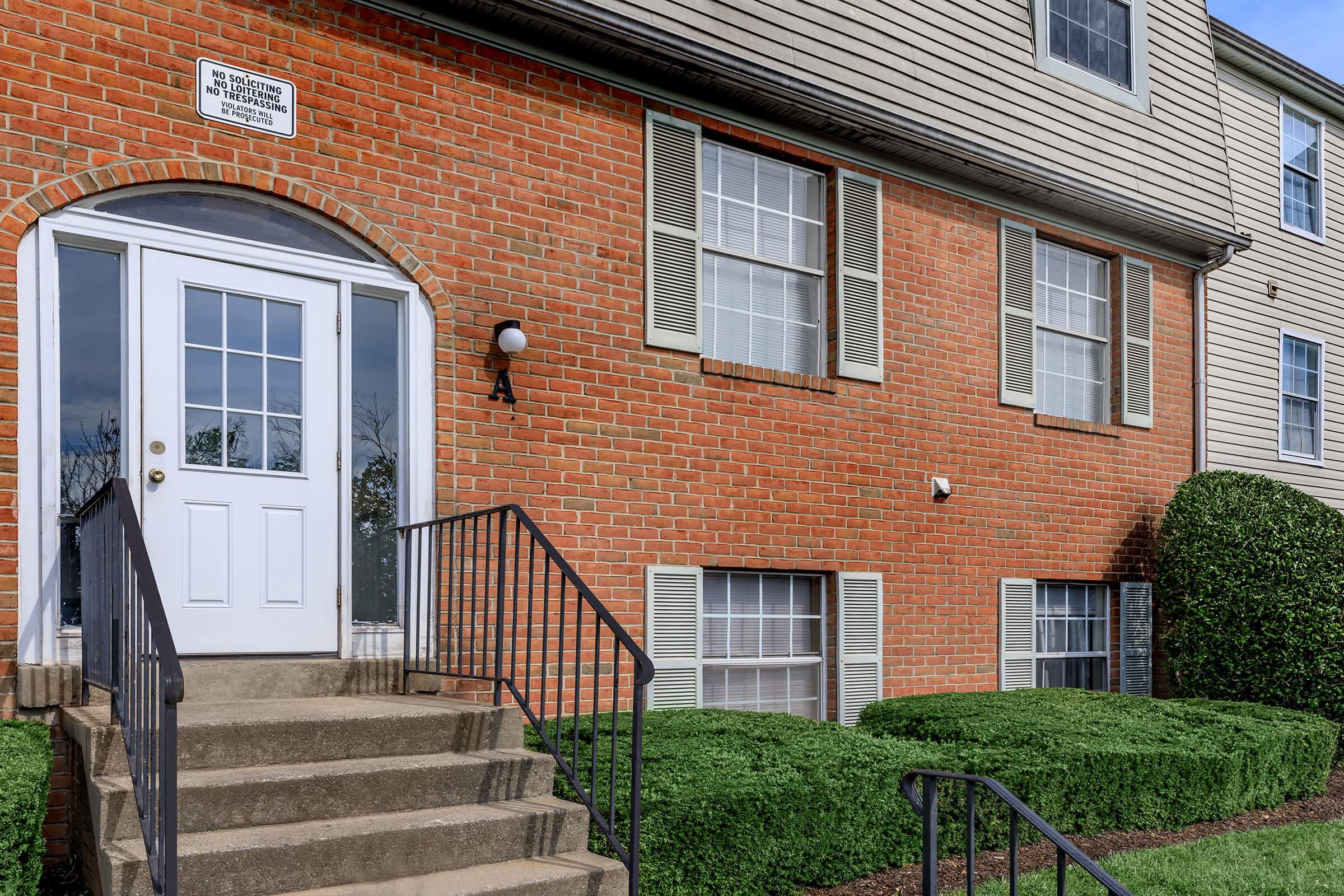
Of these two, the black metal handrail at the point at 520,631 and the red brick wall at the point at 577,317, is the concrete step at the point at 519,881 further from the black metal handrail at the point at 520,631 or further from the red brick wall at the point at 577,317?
the red brick wall at the point at 577,317

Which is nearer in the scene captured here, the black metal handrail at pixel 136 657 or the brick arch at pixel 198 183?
the black metal handrail at pixel 136 657

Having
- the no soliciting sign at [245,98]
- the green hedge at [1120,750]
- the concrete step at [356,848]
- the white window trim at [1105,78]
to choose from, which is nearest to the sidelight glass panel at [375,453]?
the no soliciting sign at [245,98]

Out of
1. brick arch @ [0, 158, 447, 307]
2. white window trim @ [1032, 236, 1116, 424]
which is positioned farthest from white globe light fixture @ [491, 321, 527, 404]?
white window trim @ [1032, 236, 1116, 424]

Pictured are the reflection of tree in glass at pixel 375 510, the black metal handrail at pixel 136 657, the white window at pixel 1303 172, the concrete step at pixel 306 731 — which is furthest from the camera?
the white window at pixel 1303 172

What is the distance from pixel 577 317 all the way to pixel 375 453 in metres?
1.35

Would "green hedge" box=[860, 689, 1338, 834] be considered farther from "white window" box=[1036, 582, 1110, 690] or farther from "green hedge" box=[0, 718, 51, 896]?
"green hedge" box=[0, 718, 51, 896]

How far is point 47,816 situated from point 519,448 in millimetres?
2664

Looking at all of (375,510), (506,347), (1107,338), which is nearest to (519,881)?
(375,510)

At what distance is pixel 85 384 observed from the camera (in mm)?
4930

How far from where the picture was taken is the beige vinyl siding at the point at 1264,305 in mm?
10312

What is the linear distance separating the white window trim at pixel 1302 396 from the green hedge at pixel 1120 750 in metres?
3.99

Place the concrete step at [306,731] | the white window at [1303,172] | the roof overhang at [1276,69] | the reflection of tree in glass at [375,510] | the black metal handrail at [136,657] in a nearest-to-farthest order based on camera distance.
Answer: the black metal handrail at [136,657], the concrete step at [306,731], the reflection of tree in glass at [375,510], the roof overhang at [1276,69], the white window at [1303,172]

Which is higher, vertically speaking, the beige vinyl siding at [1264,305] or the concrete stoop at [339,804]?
the beige vinyl siding at [1264,305]

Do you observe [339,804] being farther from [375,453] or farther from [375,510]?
[375,453]
